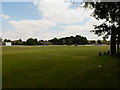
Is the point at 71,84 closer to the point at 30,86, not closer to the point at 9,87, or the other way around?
the point at 30,86

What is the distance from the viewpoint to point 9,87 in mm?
7367

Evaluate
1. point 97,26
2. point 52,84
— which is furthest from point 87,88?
point 97,26

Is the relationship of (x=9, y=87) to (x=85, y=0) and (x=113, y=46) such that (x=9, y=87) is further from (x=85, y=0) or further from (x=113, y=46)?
(x=113, y=46)

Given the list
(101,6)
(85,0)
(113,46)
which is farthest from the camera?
(113,46)

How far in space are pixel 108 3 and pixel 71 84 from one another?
7.93 metres

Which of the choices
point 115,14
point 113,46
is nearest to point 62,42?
point 113,46

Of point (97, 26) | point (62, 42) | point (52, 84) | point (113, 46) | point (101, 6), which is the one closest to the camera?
point (52, 84)

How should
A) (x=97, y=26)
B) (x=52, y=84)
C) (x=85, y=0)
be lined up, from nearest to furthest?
(x=52, y=84) → (x=85, y=0) → (x=97, y=26)

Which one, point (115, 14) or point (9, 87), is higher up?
point (115, 14)

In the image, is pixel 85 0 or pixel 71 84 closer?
pixel 71 84

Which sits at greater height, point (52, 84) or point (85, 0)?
point (85, 0)

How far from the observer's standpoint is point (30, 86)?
24.3 feet

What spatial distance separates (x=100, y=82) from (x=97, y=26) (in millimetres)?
15136

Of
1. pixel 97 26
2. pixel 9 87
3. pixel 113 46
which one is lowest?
pixel 9 87
